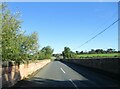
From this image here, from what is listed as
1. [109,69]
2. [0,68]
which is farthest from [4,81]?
[109,69]

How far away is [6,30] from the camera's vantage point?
65.8 ft

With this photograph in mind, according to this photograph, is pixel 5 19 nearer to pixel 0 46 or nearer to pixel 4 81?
pixel 0 46

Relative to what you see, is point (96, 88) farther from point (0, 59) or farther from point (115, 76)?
point (115, 76)

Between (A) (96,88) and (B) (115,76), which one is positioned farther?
(B) (115,76)

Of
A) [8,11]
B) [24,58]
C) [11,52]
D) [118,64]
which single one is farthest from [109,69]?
[8,11]

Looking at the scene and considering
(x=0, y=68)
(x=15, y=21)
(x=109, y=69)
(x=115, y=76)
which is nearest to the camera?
(x=0, y=68)

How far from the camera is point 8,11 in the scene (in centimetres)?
2058

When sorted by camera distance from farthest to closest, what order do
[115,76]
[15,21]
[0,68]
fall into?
[115,76], [15,21], [0,68]

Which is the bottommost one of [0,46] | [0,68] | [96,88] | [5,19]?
[96,88]

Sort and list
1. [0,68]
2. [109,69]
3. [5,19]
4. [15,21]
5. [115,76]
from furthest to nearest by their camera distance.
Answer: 1. [109,69]
2. [115,76]
3. [15,21]
4. [5,19]
5. [0,68]

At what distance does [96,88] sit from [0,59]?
645 cm

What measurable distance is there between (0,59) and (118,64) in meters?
12.5

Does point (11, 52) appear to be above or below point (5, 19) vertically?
below

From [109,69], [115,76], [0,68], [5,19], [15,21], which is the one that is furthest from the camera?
[109,69]
